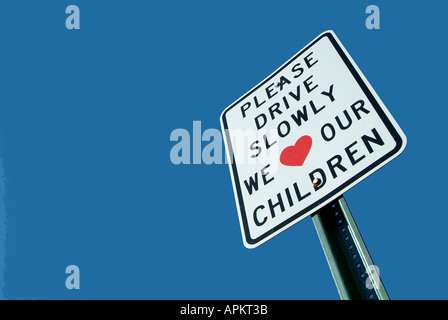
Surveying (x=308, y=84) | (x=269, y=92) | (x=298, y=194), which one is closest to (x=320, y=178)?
(x=298, y=194)

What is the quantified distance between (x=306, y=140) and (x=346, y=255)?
0.39m

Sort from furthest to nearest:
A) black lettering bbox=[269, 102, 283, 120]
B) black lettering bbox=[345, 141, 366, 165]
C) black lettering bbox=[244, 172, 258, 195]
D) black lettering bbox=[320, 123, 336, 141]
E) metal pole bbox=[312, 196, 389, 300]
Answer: black lettering bbox=[269, 102, 283, 120] < black lettering bbox=[244, 172, 258, 195] < black lettering bbox=[320, 123, 336, 141] < black lettering bbox=[345, 141, 366, 165] < metal pole bbox=[312, 196, 389, 300]

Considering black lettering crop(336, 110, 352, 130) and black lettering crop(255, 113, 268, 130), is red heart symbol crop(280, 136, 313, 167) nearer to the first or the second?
black lettering crop(336, 110, 352, 130)

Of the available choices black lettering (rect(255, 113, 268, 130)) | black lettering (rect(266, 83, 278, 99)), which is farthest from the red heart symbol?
black lettering (rect(266, 83, 278, 99))

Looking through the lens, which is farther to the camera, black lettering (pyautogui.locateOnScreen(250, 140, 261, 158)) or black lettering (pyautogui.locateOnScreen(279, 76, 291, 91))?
black lettering (pyautogui.locateOnScreen(279, 76, 291, 91))

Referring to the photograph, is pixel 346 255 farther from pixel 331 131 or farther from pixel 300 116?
pixel 300 116

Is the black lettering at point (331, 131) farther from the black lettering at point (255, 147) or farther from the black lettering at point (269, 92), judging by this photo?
the black lettering at point (269, 92)

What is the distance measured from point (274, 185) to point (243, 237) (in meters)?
0.20

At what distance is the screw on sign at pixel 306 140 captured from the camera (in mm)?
958

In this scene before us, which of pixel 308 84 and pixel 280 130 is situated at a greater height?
pixel 308 84

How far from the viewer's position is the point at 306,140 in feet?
3.61

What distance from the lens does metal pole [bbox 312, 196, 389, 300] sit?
2.73 ft
